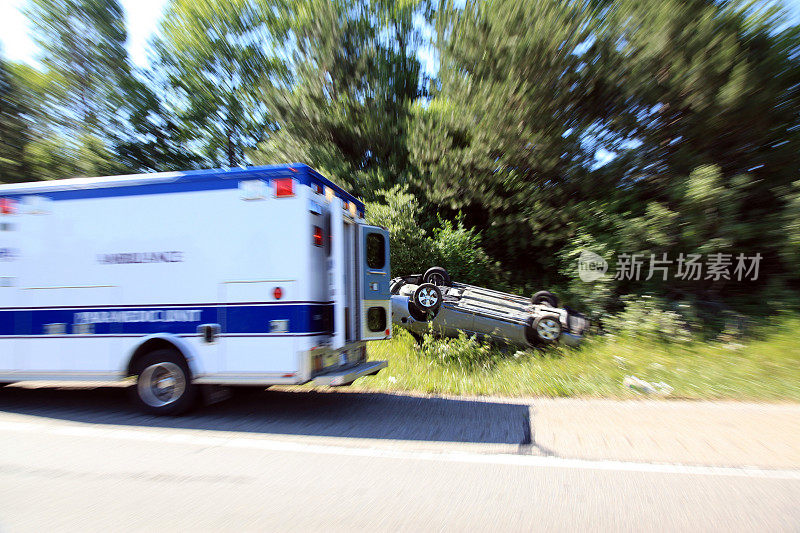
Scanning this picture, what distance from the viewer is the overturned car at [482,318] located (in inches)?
362

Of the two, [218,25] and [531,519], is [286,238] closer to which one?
[531,519]

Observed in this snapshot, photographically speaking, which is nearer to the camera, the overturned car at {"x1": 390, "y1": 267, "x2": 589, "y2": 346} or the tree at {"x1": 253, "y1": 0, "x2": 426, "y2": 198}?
the overturned car at {"x1": 390, "y1": 267, "x2": 589, "y2": 346}

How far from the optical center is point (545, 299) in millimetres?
10805

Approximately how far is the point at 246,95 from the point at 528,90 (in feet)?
49.4

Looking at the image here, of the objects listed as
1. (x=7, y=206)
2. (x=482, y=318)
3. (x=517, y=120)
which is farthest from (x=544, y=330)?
(x=7, y=206)

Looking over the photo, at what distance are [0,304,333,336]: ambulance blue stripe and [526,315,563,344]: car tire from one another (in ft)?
15.1

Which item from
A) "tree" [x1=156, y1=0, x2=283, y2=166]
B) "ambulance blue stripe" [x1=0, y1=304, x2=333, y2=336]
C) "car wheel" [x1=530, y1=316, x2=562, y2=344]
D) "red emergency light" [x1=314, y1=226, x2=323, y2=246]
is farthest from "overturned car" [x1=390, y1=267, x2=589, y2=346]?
"tree" [x1=156, y1=0, x2=283, y2=166]

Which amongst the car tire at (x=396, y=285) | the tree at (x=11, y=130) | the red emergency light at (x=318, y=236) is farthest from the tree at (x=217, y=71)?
the red emergency light at (x=318, y=236)

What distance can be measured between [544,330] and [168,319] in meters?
6.31

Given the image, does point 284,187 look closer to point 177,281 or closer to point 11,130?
point 177,281

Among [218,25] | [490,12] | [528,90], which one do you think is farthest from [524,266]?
[218,25]

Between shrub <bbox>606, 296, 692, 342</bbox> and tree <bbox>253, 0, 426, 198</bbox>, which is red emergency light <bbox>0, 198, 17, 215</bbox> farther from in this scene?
tree <bbox>253, 0, 426, 198</bbox>

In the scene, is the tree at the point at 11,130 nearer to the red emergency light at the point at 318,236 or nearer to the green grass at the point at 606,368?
the green grass at the point at 606,368

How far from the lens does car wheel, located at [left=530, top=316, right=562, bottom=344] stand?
29.8 ft
